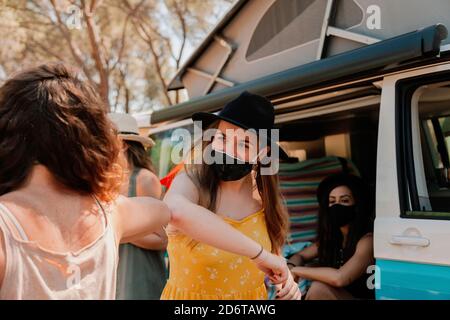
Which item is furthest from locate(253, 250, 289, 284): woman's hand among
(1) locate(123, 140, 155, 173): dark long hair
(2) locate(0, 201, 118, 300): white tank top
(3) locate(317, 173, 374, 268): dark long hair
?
(3) locate(317, 173, 374, 268): dark long hair

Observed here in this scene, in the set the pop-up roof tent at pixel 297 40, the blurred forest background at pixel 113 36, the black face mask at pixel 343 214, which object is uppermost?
the blurred forest background at pixel 113 36

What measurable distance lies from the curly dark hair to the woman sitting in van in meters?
2.30

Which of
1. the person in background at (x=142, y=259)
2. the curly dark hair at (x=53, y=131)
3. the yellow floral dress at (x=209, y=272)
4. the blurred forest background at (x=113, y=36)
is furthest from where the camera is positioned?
the blurred forest background at (x=113, y=36)

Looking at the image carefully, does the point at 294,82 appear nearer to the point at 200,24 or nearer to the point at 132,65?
the point at 200,24

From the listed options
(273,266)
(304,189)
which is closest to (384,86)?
(273,266)

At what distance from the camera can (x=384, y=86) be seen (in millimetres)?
2498

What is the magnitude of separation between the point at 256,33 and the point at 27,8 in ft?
33.2

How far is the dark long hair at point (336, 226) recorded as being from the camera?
334cm

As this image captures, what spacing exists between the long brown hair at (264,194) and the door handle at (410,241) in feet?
1.71

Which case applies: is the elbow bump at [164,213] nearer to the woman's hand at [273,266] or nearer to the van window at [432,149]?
the woman's hand at [273,266]

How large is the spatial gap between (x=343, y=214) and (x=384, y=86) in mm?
1206

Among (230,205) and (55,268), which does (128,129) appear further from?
(55,268)

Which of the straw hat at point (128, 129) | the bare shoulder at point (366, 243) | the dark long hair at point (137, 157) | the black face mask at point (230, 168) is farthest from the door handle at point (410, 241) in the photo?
the straw hat at point (128, 129)
